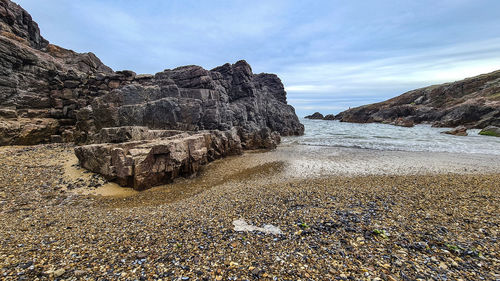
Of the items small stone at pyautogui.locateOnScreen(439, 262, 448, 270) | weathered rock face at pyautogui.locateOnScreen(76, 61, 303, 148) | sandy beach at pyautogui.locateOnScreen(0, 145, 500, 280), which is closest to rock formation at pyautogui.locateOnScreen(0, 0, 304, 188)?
weathered rock face at pyautogui.locateOnScreen(76, 61, 303, 148)

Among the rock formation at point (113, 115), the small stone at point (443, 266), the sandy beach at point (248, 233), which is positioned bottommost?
the small stone at point (443, 266)

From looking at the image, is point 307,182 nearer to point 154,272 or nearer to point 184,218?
point 184,218

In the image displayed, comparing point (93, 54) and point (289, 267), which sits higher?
point (93, 54)

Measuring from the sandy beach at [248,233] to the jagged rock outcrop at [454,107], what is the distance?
223 ft

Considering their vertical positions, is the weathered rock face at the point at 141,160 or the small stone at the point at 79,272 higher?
the weathered rock face at the point at 141,160

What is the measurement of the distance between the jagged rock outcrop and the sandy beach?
223 ft

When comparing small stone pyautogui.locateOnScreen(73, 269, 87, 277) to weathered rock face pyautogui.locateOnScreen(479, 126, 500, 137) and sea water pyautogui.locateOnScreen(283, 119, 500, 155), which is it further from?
weathered rock face pyautogui.locateOnScreen(479, 126, 500, 137)

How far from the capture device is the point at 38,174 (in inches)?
491

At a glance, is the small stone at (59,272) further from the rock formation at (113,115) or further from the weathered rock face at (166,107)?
the weathered rock face at (166,107)

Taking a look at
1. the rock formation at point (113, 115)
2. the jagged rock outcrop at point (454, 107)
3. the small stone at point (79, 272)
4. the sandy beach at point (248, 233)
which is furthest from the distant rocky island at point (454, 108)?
the small stone at point (79, 272)

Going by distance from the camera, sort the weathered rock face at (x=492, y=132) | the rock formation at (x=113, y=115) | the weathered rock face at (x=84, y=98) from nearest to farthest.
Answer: the rock formation at (x=113, y=115), the weathered rock face at (x=84, y=98), the weathered rock face at (x=492, y=132)

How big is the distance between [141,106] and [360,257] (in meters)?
28.0

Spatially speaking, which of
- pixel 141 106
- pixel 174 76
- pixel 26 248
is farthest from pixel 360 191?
pixel 174 76

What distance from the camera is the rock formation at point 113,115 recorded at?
14.1m
